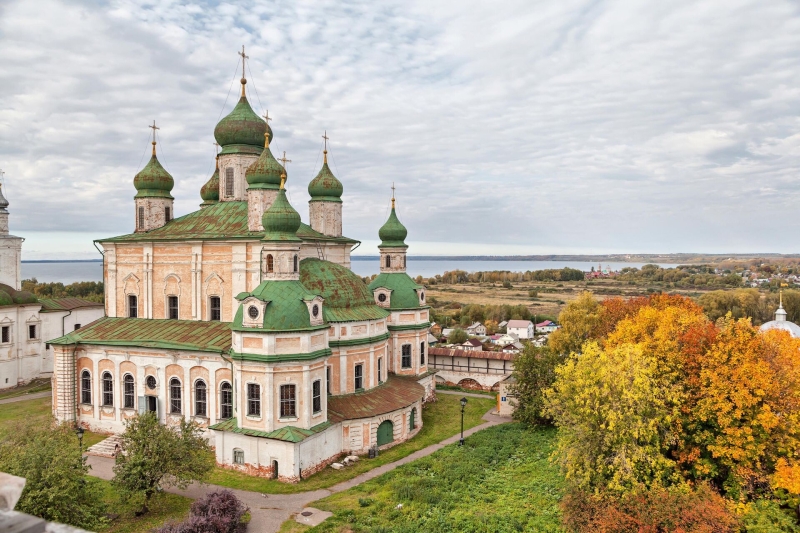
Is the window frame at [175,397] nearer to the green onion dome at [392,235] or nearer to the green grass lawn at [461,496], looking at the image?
the green grass lawn at [461,496]

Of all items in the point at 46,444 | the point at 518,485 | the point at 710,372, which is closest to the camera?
the point at 46,444

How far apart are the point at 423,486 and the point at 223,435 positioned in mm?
8607

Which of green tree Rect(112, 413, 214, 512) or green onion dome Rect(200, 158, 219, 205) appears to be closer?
green tree Rect(112, 413, 214, 512)

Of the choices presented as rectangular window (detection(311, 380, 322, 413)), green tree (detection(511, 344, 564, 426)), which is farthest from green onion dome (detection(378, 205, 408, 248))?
rectangular window (detection(311, 380, 322, 413))

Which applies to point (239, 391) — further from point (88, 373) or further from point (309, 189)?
point (309, 189)

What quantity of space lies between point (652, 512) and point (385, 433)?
1337 cm

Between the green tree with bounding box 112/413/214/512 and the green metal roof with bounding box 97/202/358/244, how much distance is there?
35.8 feet

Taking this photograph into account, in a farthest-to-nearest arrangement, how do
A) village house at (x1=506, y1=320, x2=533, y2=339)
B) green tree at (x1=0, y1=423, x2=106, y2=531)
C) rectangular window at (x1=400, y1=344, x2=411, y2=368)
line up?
village house at (x1=506, y1=320, x2=533, y2=339), rectangular window at (x1=400, y1=344, x2=411, y2=368), green tree at (x1=0, y1=423, x2=106, y2=531)

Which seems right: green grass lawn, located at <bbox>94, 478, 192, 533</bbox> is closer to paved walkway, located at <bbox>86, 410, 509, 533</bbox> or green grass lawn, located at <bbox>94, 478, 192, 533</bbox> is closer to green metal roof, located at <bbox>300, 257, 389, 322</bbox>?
paved walkway, located at <bbox>86, 410, 509, 533</bbox>

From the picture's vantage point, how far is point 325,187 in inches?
1321

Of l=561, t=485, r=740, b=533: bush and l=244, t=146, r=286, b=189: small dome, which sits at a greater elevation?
l=244, t=146, r=286, b=189: small dome

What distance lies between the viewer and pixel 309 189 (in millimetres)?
33781

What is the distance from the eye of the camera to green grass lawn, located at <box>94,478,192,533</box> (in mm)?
17953

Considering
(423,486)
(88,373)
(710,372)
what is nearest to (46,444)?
(423,486)
